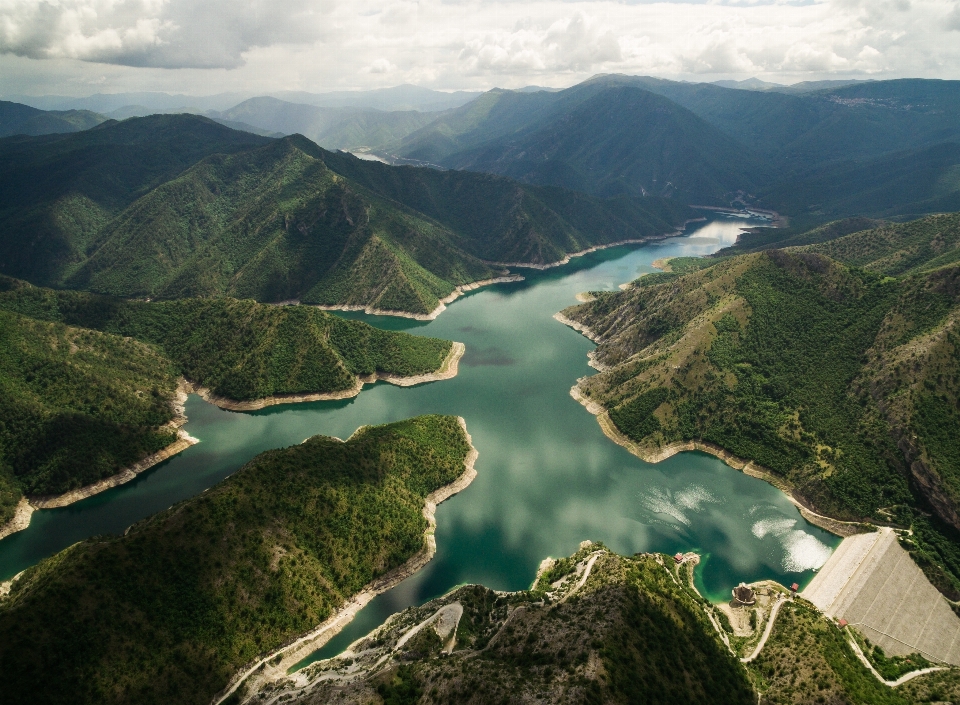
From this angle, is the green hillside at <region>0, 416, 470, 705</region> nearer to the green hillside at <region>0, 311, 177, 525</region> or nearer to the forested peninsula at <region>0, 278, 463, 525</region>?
the green hillside at <region>0, 311, 177, 525</region>

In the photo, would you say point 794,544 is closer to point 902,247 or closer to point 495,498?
point 495,498

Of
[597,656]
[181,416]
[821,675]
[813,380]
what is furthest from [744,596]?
[181,416]

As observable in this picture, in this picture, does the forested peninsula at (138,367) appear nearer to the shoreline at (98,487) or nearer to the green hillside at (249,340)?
the green hillside at (249,340)

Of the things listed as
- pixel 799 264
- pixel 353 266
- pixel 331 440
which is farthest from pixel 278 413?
pixel 799 264

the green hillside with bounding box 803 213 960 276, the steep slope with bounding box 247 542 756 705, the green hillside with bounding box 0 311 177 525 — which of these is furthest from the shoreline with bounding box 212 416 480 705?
the green hillside with bounding box 803 213 960 276

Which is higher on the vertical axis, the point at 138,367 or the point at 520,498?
the point at 138,367
